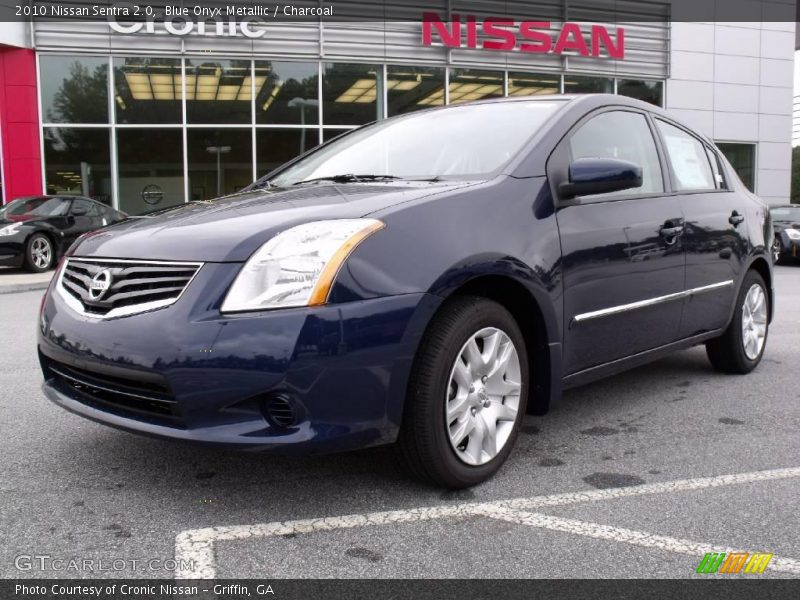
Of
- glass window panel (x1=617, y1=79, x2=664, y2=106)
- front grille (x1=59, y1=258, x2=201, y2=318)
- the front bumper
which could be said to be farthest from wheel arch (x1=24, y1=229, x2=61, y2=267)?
glass window panel (x1=617, y1=79, x2=664, y2=106)

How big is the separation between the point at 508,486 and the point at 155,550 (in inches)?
50.3

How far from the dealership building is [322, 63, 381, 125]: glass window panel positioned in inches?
1.1

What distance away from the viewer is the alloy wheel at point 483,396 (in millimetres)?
2729

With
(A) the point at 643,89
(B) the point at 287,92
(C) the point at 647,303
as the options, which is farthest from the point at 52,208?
(A) the point at 643,89

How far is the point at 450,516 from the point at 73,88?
1699 centimetres

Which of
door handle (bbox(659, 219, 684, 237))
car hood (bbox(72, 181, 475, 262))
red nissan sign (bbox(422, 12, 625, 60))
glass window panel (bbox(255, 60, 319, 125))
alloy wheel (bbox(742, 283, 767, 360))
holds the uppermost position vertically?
red nissan sign (bbox(422, 12, 625, 60))

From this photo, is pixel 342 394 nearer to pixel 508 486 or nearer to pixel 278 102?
pixel 508 486

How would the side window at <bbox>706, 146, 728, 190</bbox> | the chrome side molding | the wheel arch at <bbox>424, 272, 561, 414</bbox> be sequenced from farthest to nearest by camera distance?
the side window at <bbox>706, 146, 728, 190</bbox>
the chrome side molding
the wheel arch at <bbox>424, 272, 561, 414</bbox>

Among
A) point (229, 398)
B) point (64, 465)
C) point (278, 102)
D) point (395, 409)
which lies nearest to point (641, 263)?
point (395, 409)

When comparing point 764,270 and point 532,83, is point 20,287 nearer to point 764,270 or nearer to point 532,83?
point 764,270

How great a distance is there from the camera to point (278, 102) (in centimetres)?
1773

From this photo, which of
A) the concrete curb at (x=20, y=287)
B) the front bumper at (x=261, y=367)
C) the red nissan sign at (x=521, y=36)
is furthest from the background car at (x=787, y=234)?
the front bumper at (x=261, y=367)

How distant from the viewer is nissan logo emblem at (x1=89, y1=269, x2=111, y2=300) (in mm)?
2584
